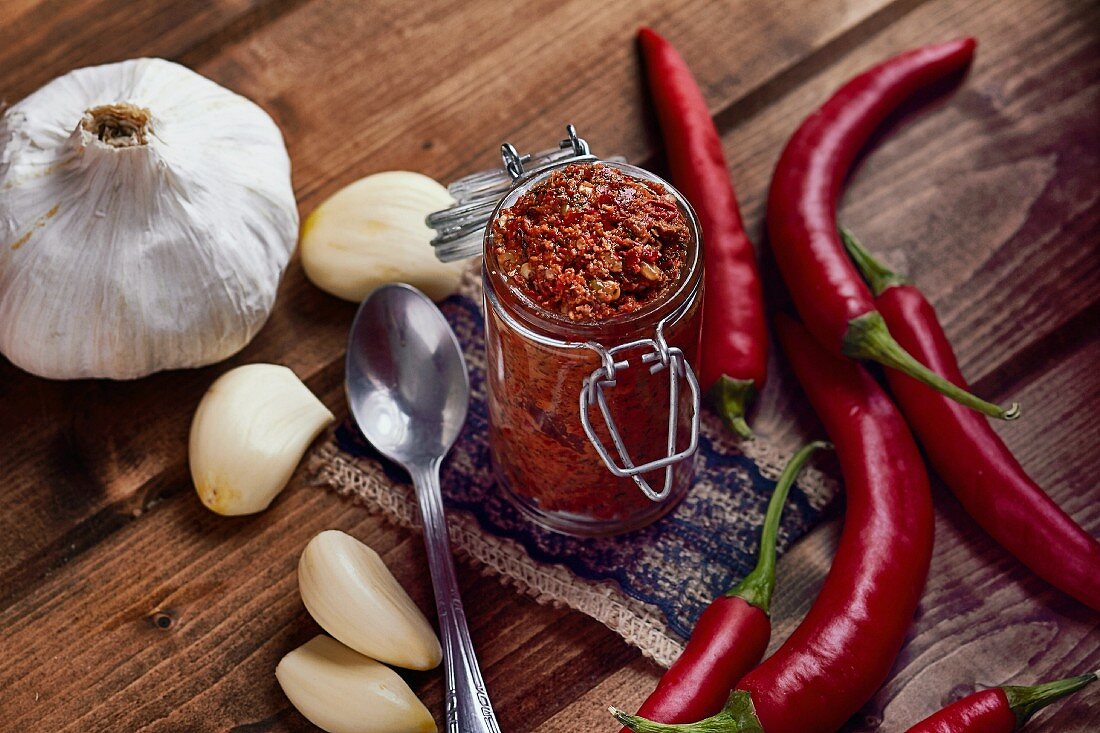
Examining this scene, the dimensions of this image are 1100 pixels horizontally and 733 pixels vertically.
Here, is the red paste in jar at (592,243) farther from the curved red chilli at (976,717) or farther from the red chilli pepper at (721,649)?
the curved red chilli at (976,717)

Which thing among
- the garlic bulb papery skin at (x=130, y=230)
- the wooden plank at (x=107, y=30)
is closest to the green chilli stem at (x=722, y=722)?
the garlic bulb papery skin at (x=130, y=230)

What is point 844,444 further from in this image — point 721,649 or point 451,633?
point 451,633

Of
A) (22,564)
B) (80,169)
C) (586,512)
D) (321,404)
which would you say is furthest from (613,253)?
(22,564)

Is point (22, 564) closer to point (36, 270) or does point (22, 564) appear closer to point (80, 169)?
point (36, 270)

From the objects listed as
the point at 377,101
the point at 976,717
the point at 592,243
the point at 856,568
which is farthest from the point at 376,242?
the point at 976,717

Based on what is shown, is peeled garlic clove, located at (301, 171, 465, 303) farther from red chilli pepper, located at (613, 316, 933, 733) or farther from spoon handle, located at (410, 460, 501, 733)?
red chilli pepper, located at (613, 316, 933, 733)

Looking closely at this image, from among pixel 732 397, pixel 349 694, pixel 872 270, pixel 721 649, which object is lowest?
pixel 349 694

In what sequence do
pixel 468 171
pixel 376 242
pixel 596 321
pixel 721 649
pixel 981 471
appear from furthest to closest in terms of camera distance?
pixel 468 171, pixel 376 242, pixel 981 471, pixel 721 649, pixel 596 321
